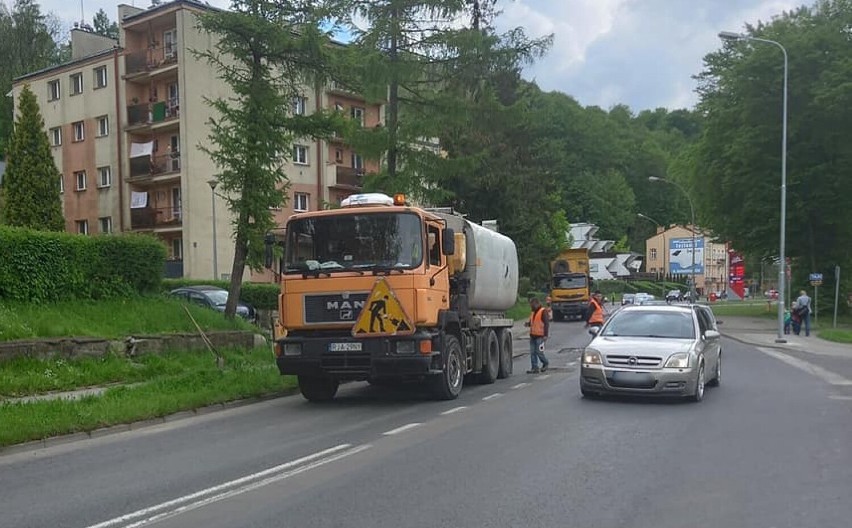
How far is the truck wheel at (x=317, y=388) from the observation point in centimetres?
1345

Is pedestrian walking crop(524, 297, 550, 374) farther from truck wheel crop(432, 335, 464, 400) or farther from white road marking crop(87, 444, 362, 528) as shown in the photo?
white road marking crop(87, 444, 362, 528)

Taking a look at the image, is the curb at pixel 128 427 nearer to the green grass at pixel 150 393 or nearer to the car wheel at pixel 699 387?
the green grass at pixel 150 393

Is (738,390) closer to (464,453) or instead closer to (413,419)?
(413,419)

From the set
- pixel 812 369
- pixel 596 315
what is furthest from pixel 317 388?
pixel 812 369

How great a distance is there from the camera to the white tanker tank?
47.2 feet

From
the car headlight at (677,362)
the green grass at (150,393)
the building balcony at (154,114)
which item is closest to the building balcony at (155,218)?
the building balcony at (154,114)

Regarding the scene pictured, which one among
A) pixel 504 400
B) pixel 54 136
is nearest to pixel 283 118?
pixel 504 400

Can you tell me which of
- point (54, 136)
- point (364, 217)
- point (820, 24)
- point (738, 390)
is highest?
point (820, 24)

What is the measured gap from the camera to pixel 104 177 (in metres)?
43.9

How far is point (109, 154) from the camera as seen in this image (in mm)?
43375

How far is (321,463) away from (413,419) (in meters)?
3.13

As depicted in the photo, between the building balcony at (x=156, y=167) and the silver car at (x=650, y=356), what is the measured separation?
31.2 metres

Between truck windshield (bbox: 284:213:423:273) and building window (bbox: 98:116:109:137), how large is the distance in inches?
1354

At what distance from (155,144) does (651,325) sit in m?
34.4
